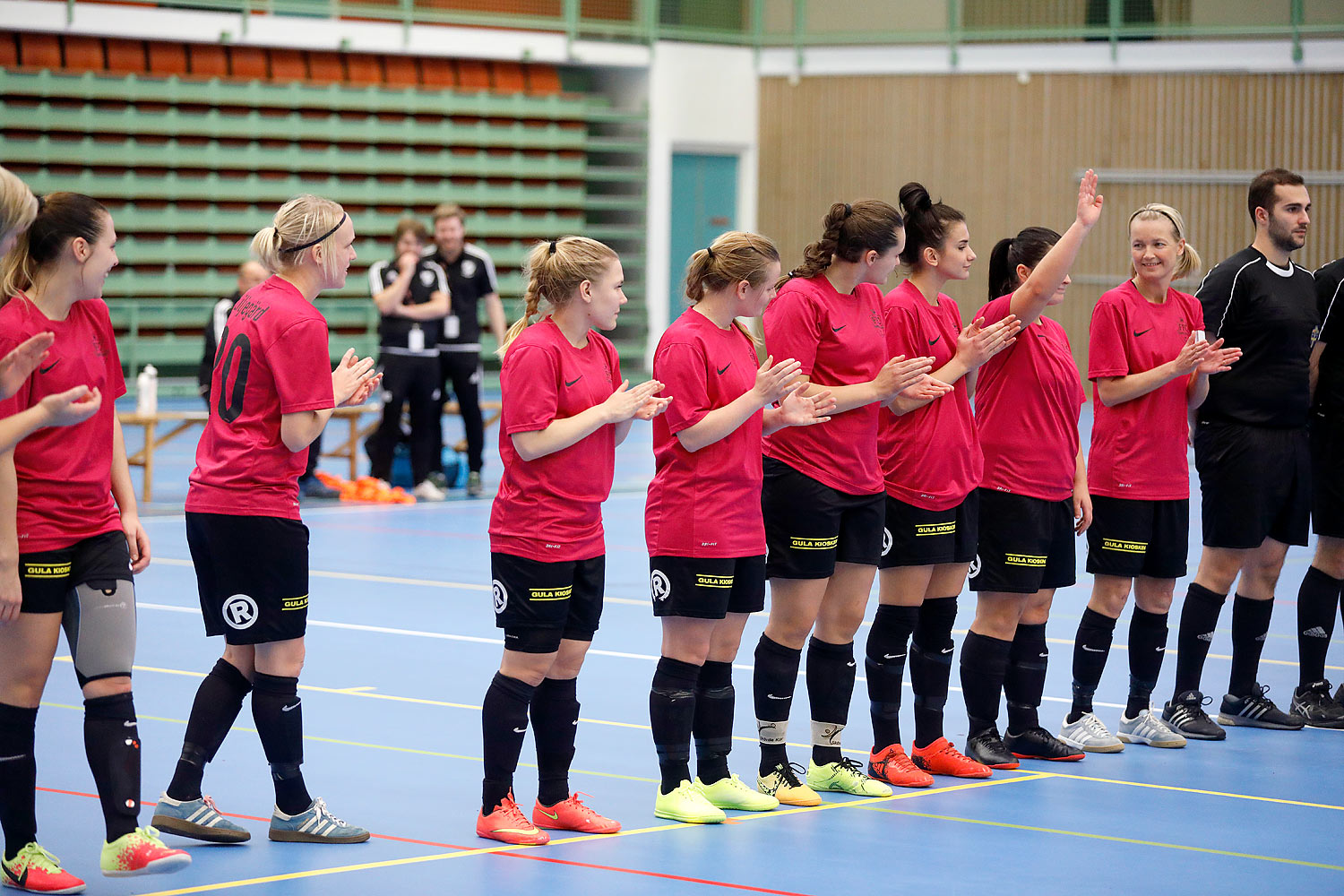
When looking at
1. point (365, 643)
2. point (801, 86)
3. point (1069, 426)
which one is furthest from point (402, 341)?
point (801, 86)

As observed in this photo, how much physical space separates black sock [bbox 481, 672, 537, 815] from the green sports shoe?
1057 millimetres

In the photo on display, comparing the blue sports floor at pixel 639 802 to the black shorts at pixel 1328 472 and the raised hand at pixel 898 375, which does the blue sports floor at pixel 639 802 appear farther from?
the raised hand at pixel 898 375

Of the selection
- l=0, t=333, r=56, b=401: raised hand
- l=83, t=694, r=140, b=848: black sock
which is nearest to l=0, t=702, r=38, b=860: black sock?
l=83, t=694, r=140, b=848: black sock

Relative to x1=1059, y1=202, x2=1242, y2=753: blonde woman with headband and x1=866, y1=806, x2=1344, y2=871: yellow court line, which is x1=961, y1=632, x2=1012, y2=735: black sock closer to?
x1=1059, y1=202, x2=1242, y2=753: blonde woman with headband

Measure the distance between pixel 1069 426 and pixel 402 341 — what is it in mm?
7371

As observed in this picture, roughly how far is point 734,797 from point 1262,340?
2731 mm

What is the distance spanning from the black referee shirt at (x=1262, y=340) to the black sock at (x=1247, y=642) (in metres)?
0.70

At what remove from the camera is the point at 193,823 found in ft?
14.2

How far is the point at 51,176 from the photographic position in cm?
1748

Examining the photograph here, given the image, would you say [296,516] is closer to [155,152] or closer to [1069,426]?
[1069,426]

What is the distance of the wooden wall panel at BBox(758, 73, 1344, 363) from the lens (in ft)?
60.6

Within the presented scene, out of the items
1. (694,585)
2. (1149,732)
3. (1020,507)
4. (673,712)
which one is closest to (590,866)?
(673,712)

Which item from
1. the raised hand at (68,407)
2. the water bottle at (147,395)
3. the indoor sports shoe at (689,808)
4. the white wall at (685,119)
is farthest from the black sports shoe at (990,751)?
the white wall at (685,119)

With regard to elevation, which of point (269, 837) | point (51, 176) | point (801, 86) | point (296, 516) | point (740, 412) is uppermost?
point (801, 86)
